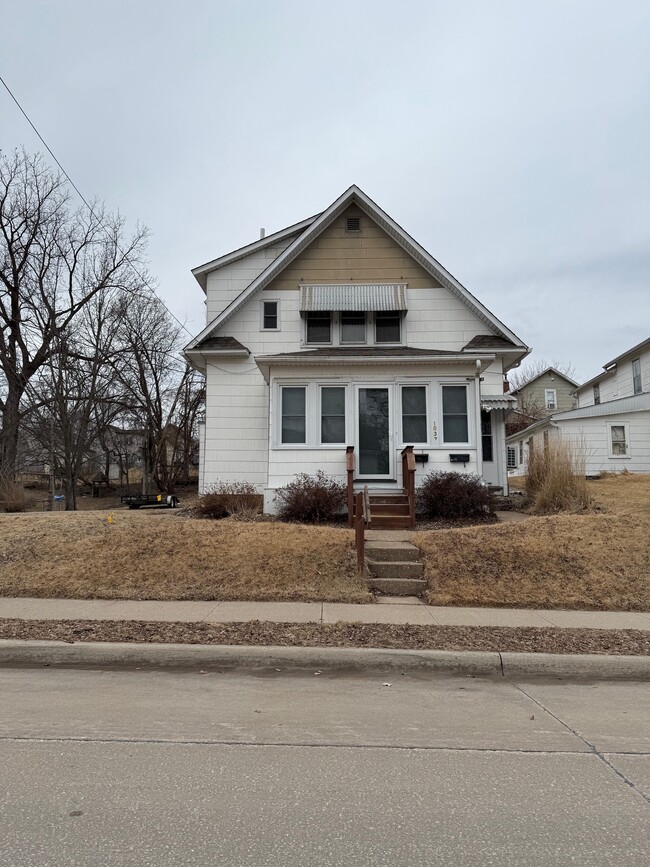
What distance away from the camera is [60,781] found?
3.70 metres

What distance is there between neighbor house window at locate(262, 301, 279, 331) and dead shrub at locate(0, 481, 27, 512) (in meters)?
9.73

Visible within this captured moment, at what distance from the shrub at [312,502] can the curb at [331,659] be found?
6416 millimetres

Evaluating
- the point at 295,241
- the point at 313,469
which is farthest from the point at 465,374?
the point at 295,241

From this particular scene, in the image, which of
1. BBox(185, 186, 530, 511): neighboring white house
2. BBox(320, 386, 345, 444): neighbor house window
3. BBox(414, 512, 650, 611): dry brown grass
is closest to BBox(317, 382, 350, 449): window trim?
BBox(320, 386, 345, 444): neighbor house window

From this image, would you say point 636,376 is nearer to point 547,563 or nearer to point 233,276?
point 233,276

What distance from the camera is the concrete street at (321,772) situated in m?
3.04

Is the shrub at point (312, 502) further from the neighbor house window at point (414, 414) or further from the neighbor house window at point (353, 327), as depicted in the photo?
the neighbor house window at point (353, 327)

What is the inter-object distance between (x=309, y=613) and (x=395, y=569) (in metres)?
2.02

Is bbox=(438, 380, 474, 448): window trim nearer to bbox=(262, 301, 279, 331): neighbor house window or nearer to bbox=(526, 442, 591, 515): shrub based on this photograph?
bbox=(526, 442, 591, 515): shrub

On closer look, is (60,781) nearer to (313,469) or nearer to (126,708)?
(126,708)

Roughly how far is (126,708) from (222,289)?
14727mm

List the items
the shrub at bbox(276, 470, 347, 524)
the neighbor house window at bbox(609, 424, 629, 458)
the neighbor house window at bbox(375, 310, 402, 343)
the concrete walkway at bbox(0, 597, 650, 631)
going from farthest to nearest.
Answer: the neighbor house window at bbox(609, 424, 629, 458), the neighbor house window at bbox(375, 310, 402, 343), the shrub at bbox(276, 470, 347, 524), the concrete walkway at bbox(0, 597, 650, 631)

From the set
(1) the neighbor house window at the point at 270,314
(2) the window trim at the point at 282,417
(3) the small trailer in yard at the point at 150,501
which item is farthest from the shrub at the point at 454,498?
(3) the small trailer in yard at the point at 150,501

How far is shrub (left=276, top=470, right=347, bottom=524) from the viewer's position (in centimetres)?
1273
